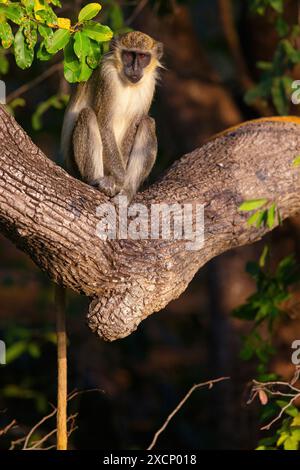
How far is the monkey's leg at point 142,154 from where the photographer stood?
5789mm

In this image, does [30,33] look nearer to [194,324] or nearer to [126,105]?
[126,105]

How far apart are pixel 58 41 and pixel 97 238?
988mm

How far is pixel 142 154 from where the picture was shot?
5.87 m

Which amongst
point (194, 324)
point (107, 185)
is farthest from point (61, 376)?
point (194, 324)

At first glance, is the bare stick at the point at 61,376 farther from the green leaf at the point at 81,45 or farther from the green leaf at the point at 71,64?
the green leaf at the point at 81,45

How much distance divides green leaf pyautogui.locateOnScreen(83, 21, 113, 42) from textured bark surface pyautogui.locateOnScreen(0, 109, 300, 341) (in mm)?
592

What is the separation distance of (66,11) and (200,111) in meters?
1.38

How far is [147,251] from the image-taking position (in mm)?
4684

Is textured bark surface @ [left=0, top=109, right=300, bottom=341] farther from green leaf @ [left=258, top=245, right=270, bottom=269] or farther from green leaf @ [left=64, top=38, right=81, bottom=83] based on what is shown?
green leaf @ [left=258, top=245, right=270, bottom=269]

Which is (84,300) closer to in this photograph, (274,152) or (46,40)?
(274,152)

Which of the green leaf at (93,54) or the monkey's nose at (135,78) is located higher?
the monkey's nose at (135,78)

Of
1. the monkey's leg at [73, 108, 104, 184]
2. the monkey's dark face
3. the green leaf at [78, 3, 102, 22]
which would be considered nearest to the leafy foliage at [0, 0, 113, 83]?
the green leaf at [78, 3, 102, 22]

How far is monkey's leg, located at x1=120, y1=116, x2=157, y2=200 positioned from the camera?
19.0ft

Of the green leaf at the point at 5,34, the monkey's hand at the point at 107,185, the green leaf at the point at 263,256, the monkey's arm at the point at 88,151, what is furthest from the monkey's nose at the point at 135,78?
the green leaf at the point at 5,34
